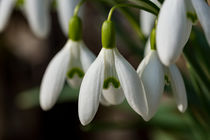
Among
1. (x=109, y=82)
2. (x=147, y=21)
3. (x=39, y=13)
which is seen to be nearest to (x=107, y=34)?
(x=109, y=82)

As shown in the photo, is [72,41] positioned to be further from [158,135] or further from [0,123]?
[0,123]

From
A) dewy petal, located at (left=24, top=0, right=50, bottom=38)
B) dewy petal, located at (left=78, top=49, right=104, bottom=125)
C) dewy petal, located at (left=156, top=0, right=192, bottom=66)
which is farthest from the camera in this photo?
dewy petal, located at (left=24, top=0, right=50, bottom=38)

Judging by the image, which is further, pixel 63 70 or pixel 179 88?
pixel 63 70

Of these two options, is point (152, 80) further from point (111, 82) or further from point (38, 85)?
point (38, 85)

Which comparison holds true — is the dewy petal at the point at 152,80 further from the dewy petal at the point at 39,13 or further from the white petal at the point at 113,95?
the dewy petal at the point at 39,13

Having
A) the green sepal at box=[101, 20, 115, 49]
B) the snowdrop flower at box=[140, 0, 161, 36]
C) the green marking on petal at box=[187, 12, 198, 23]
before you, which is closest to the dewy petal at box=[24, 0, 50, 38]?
the snowdrop flower at box=[140, 0, 161, 36]

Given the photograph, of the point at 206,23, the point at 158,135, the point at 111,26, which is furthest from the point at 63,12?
the point at 158,135

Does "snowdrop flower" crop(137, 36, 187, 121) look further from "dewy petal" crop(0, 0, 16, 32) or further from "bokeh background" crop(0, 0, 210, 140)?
"bokeh background" crop(0, 0, 210, 140)
